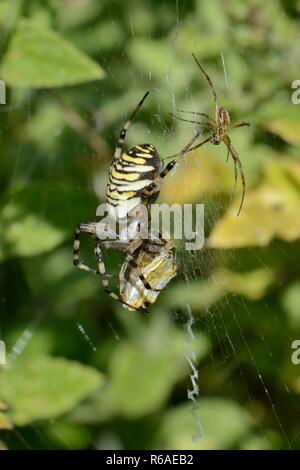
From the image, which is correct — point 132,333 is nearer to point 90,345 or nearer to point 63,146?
point 90,345

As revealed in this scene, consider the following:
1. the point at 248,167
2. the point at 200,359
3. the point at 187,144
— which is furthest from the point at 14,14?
the point at 200,359

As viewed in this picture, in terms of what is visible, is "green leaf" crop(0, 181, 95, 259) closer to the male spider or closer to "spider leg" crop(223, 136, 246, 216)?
the male spider
